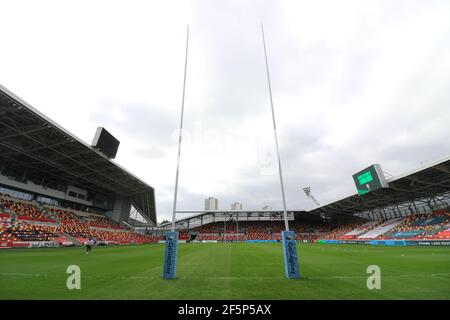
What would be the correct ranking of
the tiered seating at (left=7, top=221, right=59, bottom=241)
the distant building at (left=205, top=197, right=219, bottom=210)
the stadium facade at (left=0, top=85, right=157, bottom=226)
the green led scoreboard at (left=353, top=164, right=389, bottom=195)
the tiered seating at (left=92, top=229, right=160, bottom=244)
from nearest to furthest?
the stadium facade at (left=0, top=85, right=157, bottom=226), the tiered seating at (left=7, top=221, right=59, bottom=241), the green led scoreboard at (left=353, top=164, right=389, bottom=195), the tiered seating at (left=92, top=229, right=160, bottom=244), the distant building at (left=205, top=197, right=219, bottom=210)

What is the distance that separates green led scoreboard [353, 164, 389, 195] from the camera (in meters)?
36.0

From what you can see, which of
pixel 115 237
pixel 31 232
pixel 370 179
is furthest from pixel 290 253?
pixel 115 237

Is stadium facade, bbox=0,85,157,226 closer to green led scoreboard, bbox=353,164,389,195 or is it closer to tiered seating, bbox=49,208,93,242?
tiered seating, bbox=49,208,93,242

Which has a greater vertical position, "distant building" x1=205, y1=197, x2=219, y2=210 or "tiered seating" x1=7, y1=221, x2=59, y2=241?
"distant building" x1=205, y1=197, x2=219, y2=210

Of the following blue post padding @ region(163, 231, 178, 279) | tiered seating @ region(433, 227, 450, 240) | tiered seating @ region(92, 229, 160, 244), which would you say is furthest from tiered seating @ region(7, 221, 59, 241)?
tiered seating @ region(433, 227, 450, 240)

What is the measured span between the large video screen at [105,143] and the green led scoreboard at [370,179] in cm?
4415

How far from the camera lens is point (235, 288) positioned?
6762 millimetres

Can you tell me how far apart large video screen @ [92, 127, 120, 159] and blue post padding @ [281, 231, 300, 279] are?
3415 centimetres

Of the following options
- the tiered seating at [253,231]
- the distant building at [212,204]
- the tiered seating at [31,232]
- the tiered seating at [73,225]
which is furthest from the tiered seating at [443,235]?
the distant building at [212,204]

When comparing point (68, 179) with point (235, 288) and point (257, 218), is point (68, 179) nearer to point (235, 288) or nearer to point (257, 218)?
point (235, 288)

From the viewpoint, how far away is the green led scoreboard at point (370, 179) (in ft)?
118
